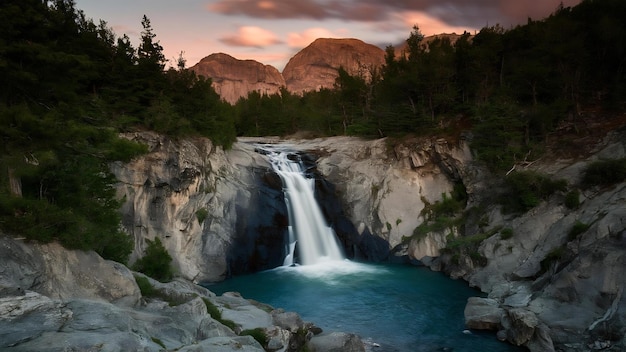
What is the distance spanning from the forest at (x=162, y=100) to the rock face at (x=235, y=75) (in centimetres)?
13438

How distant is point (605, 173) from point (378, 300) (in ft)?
52.8

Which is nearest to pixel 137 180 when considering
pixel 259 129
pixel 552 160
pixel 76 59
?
pixel 76 59

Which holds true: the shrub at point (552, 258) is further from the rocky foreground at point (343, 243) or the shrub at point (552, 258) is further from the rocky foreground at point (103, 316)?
the rocky foreground at point (103, 316)

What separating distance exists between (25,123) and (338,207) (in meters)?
26.6

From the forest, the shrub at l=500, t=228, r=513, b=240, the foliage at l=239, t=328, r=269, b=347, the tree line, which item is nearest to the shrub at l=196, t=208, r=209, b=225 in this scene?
the forest

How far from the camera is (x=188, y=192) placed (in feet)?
93.3

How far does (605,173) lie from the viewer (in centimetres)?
2317

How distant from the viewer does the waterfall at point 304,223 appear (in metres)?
31.7

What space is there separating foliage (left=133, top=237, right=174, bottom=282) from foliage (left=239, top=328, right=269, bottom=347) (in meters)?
9.32

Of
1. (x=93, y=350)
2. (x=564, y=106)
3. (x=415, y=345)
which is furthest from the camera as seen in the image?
(x=564, y=106)

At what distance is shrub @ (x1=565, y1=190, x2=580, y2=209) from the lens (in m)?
23.4

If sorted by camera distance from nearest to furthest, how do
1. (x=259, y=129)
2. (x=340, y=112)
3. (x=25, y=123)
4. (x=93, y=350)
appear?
(x=93, y=350) → (x=25, y=123) → (x=340, y=112) → (x=259, y=129)

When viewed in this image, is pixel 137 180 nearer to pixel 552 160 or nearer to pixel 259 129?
pixel 552 160

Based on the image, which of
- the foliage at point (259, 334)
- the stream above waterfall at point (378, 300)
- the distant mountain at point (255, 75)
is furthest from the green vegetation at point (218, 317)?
the distant mountain at point (255, 75)
